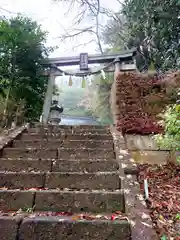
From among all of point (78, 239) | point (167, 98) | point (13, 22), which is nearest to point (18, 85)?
point (13, 22)

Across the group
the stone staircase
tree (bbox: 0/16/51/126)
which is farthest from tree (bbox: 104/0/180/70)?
the stone staircase

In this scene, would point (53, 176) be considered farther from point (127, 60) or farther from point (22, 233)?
point (127, 60)

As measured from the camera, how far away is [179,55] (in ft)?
32.1

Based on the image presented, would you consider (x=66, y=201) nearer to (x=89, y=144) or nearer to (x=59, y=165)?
(x=59, y=165)

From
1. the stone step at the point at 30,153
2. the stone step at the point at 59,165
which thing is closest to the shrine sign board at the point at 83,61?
the stone step at the point at 30,153

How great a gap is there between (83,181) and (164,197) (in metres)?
1.23

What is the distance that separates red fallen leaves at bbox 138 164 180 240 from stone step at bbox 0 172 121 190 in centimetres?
61

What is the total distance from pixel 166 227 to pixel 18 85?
747 centimetres

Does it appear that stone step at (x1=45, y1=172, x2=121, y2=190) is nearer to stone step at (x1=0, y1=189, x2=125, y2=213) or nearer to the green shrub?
stone step at (x1=0, y1=189, x2=125, y2=213)

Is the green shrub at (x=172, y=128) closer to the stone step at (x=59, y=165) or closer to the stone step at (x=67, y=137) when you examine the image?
the stone step at (x=59, y=165)

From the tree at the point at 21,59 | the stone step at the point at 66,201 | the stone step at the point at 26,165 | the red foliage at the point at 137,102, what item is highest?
the tree at the point at 21,59

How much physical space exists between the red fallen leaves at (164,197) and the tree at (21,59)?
206 inches

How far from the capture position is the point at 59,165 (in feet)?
12.1

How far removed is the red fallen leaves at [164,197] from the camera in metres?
2.56
